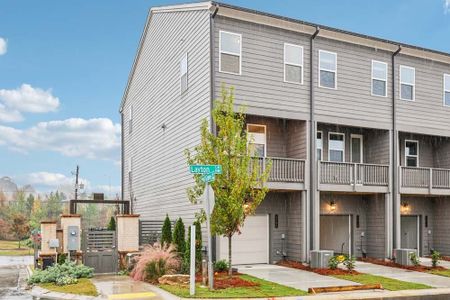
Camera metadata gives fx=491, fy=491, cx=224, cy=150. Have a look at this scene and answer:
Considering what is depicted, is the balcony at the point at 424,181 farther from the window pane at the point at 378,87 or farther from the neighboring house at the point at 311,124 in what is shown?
the window pane at the point at 378,87

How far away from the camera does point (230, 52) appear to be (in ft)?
62.4

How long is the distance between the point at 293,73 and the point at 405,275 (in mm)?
8963

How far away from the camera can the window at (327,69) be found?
21047 millimetres

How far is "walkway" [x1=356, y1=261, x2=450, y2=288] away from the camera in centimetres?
1650

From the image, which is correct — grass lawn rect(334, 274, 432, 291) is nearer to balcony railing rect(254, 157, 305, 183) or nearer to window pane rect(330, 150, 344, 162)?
balcony railing rect(254, 157, 305, 183)

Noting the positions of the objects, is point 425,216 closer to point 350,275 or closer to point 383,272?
point 383,272

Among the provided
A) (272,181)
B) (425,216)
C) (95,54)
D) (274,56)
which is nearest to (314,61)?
(274,56)

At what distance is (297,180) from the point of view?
19.8 meters

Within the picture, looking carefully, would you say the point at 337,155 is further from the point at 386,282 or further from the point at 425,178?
the point at 386,282

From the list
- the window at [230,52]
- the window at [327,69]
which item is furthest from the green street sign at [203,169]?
the window at [327,69]

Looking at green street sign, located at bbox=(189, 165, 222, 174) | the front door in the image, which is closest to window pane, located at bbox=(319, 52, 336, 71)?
the front door

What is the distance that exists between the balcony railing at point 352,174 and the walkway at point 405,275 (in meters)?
3.57

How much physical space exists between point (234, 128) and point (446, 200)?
15068mm

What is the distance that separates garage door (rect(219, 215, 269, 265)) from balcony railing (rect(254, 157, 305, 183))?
7.57 ft
